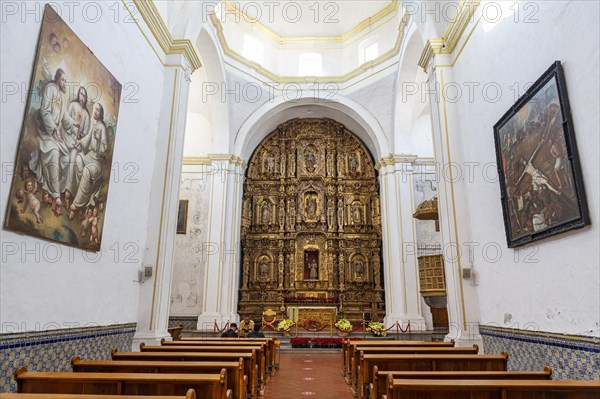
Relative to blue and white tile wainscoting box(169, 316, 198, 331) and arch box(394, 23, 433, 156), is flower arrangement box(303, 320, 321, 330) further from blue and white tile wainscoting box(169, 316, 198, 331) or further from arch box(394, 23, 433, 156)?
arch box(394, 23, 433, 156)

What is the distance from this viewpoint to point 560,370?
4680mm

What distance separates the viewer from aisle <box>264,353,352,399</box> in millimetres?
6230

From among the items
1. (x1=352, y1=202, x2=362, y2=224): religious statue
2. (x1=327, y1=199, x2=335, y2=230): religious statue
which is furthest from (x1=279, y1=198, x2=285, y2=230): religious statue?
(x1=352, y1=202, x2=362, y2=224): religious statue

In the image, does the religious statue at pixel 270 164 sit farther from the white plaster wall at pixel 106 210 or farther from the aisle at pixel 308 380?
the white plaster wall at pixel 106 210

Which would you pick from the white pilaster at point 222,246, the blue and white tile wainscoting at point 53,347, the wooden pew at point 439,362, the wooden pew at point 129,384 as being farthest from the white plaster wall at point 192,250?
the wooden pew at point 129,384

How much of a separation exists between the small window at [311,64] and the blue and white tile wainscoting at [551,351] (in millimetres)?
12340

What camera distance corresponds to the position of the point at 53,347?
4.91 m

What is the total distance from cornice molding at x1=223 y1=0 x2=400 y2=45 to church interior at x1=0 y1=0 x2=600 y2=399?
10cm

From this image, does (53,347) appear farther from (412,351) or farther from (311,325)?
(311,325)

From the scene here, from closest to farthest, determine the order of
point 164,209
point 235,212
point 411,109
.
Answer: point 164,209
point 411,109
point 235,212

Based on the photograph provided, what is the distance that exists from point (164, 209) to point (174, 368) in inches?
162

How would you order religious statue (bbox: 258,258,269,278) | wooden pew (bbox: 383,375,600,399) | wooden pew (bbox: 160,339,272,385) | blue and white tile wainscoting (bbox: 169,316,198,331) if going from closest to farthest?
wooden pew (bbox: 383,375,600,399)
wooden pew (bbox: 160,339,272,385)
blue and white tile wainscoting (bbox: 169,316,198,331)
religious statue (bbox: 258,258,269,278)

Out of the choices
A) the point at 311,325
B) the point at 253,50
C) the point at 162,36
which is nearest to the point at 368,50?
the point at 253,50

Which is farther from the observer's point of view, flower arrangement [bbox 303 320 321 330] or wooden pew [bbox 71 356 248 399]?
flower arrangement [bbox 303 320 321 330]
